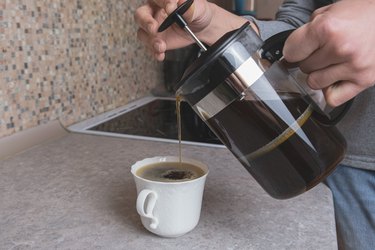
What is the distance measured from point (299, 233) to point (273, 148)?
0.14m

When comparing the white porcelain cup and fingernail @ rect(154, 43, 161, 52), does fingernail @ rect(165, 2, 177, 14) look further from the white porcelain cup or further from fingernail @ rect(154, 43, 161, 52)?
the white porcelain cup

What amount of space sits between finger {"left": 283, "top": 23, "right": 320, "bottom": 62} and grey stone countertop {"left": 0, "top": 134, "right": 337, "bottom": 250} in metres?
0.23

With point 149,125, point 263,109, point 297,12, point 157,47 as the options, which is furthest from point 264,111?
point 149,125

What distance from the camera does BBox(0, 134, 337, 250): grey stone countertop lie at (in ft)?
1.70

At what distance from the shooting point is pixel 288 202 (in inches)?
24.4

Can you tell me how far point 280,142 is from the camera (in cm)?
47

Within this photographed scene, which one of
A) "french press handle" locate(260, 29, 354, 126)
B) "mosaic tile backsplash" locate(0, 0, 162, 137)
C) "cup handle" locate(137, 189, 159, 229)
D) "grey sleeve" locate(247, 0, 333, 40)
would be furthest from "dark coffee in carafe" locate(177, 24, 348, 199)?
"mosaic tile backsplash" locate(0, 0, 162, 137)

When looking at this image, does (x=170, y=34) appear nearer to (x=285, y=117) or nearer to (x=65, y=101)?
(x=285, y=117)

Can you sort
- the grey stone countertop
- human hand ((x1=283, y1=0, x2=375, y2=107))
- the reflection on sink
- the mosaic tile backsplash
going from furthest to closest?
the reflection on sink < the mosaic tile backsplash < the grey stone countertop < human hand ((x1=283, y1=0, x2=375, y2=107))

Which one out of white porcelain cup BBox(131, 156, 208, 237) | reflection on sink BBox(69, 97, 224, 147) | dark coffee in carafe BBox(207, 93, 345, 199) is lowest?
reflection on sink BBox(69, 97, 224, 147)

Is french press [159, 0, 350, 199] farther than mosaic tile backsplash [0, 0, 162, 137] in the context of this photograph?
No

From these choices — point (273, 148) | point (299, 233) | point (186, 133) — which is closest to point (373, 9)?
point (273, 148)

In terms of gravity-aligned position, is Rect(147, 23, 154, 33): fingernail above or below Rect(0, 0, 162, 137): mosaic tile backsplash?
above

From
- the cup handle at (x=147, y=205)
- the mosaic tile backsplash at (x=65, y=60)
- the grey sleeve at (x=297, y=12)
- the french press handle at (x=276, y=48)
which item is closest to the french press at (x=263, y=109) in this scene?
the french press handle at (x=276, y=48)
